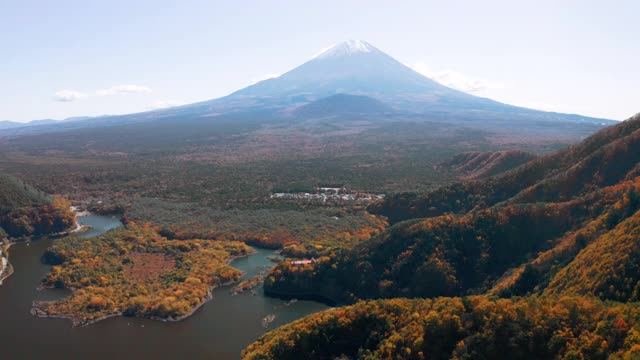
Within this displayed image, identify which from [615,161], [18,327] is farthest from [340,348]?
[615,161]

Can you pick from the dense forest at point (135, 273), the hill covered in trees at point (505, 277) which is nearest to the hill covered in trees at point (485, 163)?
the hill covered in trees at point (505, 277)

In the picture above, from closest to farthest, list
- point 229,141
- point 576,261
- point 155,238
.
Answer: point 576,261 < point 155,238 < point 229,141

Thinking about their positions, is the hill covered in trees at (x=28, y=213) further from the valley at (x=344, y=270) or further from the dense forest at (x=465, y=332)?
the dense forest at (x=465, y=332)

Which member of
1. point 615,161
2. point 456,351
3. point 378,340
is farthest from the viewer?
point 615,161

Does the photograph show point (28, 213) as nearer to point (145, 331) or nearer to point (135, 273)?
point (135, 273)

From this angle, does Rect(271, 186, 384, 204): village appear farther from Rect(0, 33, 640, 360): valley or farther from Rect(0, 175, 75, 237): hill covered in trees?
Rect(0, 175, 75, 237): hill covered in trees

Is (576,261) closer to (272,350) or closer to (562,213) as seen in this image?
(562,213)

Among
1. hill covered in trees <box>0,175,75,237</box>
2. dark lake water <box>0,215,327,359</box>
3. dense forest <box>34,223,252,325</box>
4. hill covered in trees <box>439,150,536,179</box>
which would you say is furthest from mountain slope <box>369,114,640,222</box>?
hill covered in trees <box>0,175,75,237</box>
